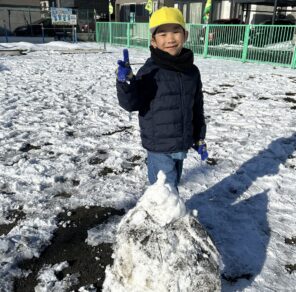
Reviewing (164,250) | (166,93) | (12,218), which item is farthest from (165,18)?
(12,218)

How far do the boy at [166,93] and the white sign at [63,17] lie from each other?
22.1 m

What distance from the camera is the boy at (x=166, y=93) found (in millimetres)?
2264

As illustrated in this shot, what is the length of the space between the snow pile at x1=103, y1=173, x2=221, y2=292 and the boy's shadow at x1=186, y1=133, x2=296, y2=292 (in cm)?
66

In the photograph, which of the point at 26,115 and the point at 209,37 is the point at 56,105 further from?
A: the point at 209,37

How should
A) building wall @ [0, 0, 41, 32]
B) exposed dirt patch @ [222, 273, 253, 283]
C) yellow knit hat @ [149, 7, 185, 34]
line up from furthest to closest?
building wall @ [0, 0, 41, 32]
exposed dirt patch @ [222, 273, 253, 283]
yellow knit hat @ [149, 7, 185, 34]

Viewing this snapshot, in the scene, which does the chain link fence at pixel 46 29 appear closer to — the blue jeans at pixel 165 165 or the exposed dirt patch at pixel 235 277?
the blue jeans at pixel 165 165

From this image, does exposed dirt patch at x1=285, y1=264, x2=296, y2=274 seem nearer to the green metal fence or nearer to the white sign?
the green metal fence

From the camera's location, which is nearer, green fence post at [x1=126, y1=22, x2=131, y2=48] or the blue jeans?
the blue jeans

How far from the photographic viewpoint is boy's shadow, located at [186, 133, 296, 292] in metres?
2.50

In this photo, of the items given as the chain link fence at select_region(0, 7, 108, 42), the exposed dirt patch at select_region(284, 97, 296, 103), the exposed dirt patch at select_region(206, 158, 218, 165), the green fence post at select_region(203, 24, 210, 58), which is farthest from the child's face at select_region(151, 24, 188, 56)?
the chain link fence at select_region(0, 7, 108, 42)

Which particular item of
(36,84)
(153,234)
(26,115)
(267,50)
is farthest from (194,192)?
(267,50)

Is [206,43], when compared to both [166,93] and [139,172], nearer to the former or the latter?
[139,172]

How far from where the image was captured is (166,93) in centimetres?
234

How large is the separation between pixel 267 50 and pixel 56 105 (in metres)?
9.33
